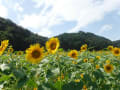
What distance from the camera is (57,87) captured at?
64.6 inches

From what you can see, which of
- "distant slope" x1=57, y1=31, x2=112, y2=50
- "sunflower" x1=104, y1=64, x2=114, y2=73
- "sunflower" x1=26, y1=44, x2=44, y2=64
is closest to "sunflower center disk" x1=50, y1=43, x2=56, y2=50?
"sunflower" x1=26, y1=44, x2=44, y2=64

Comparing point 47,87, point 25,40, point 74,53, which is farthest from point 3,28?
point 47,87

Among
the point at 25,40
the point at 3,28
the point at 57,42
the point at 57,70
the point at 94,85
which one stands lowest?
Answer: the point at 94,85

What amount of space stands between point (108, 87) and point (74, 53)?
1188 millimetres

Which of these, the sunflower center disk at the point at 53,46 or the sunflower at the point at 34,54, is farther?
the sunflower center disk at the point at 53,46

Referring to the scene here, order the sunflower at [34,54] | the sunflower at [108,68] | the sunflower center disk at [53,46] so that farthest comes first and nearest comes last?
the sunflower at [108,68] → the sunflower center disk at [53,46] → the sunflower at [34,54]

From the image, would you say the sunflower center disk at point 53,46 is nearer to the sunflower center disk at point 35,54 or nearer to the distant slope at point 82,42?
the sunflower center disk at point 35,54

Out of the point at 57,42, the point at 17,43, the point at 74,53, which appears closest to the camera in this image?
the point at 57,42

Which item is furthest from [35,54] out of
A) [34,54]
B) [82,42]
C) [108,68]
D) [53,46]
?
[82,42]

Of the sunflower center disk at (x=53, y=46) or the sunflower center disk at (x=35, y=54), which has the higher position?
the sunflower center disk at (x=53, y=46)

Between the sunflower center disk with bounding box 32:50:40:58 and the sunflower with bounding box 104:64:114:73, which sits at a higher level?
the sunflower center disk with bounding box 32:50:40:58

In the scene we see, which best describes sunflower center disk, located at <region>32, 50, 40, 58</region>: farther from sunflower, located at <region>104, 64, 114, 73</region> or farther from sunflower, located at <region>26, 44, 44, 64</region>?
sunflower, located at <region>104, 64, 114, 73</region>

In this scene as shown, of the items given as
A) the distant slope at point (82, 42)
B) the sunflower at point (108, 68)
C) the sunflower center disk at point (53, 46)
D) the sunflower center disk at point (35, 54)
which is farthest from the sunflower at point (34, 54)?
the distant slope at point (82, 42)

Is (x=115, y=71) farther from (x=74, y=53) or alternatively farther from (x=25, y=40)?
(x=25, y=40)
